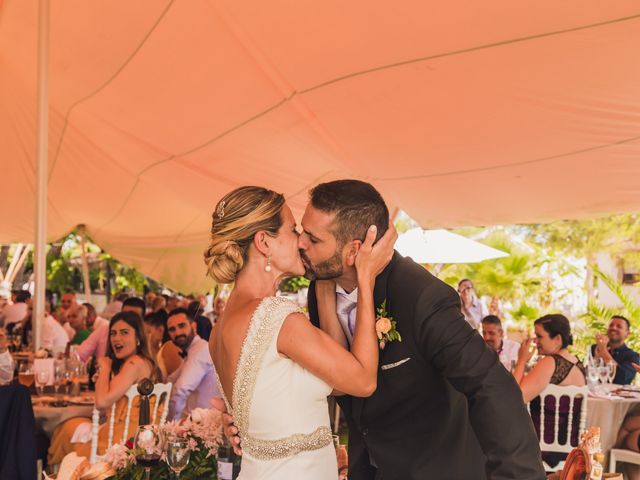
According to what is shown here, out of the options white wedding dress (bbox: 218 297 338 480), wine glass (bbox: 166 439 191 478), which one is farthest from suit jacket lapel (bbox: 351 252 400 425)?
wine glass (bbox: 166 439 191 478)

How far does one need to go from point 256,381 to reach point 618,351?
7153 mm

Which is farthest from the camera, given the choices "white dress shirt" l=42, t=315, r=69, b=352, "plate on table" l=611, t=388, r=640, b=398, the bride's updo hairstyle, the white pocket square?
"white dress shirt" l=42, t=315, r=69, b=352

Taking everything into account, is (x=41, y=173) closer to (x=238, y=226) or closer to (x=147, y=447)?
(x=147, y=447)

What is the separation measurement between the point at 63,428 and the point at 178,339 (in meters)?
1.55

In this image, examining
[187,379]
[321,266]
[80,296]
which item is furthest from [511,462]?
[80,296]

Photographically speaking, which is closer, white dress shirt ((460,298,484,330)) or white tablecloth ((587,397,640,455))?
white tablecloth ((587,397,640,455))

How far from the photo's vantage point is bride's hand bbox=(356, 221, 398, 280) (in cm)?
232

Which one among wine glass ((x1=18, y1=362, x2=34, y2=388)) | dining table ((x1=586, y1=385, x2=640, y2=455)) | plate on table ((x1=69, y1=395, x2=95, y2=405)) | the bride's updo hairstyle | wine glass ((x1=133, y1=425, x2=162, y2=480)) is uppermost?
the bride's updo hairstyle

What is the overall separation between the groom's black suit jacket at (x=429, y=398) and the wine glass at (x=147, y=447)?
71 centimetres

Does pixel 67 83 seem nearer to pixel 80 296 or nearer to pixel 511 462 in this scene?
pixel 511 462

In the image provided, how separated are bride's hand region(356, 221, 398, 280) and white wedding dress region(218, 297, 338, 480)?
263 mm

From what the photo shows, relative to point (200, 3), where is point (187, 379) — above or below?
below

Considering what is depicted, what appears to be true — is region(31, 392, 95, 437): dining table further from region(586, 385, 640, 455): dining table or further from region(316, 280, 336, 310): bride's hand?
region(586, 385, 640, 455): dining table

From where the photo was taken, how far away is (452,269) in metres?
25.7
